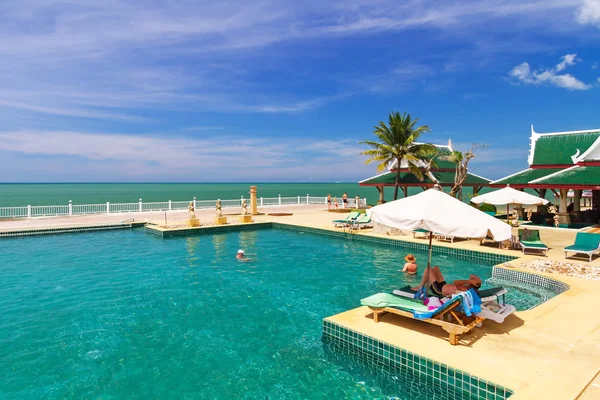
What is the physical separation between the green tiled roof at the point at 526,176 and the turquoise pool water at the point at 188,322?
12.3 m

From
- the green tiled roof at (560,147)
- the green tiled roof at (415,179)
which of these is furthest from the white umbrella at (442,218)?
the green tiled roof at (415,179)

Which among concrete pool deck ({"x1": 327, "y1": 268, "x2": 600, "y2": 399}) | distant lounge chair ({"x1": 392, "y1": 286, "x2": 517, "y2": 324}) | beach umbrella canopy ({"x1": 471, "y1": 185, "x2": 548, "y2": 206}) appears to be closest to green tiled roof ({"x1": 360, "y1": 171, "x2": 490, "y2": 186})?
beach umbrella canopy ({"x1": 471, "y1": 185, "x2": 548, "y2": 206})

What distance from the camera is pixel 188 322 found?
273 inches

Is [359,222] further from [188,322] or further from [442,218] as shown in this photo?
[442,218]

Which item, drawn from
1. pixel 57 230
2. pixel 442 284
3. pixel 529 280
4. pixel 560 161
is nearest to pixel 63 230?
pixel 57 230

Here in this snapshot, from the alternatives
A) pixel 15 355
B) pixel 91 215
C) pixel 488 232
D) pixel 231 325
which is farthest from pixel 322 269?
pixel 91 215

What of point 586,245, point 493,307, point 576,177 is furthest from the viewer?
point 576,177

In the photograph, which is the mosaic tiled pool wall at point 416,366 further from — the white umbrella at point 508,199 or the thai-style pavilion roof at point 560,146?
the thai-style pavilion roof at point 560,146

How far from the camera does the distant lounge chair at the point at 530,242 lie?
36.8 ft

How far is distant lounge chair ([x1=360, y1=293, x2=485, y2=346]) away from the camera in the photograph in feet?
16.1

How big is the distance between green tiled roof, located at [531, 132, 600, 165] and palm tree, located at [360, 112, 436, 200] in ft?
21.0

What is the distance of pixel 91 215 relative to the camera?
23438mm

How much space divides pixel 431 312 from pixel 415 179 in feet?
75.1

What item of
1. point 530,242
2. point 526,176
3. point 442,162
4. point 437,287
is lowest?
point 437,287
